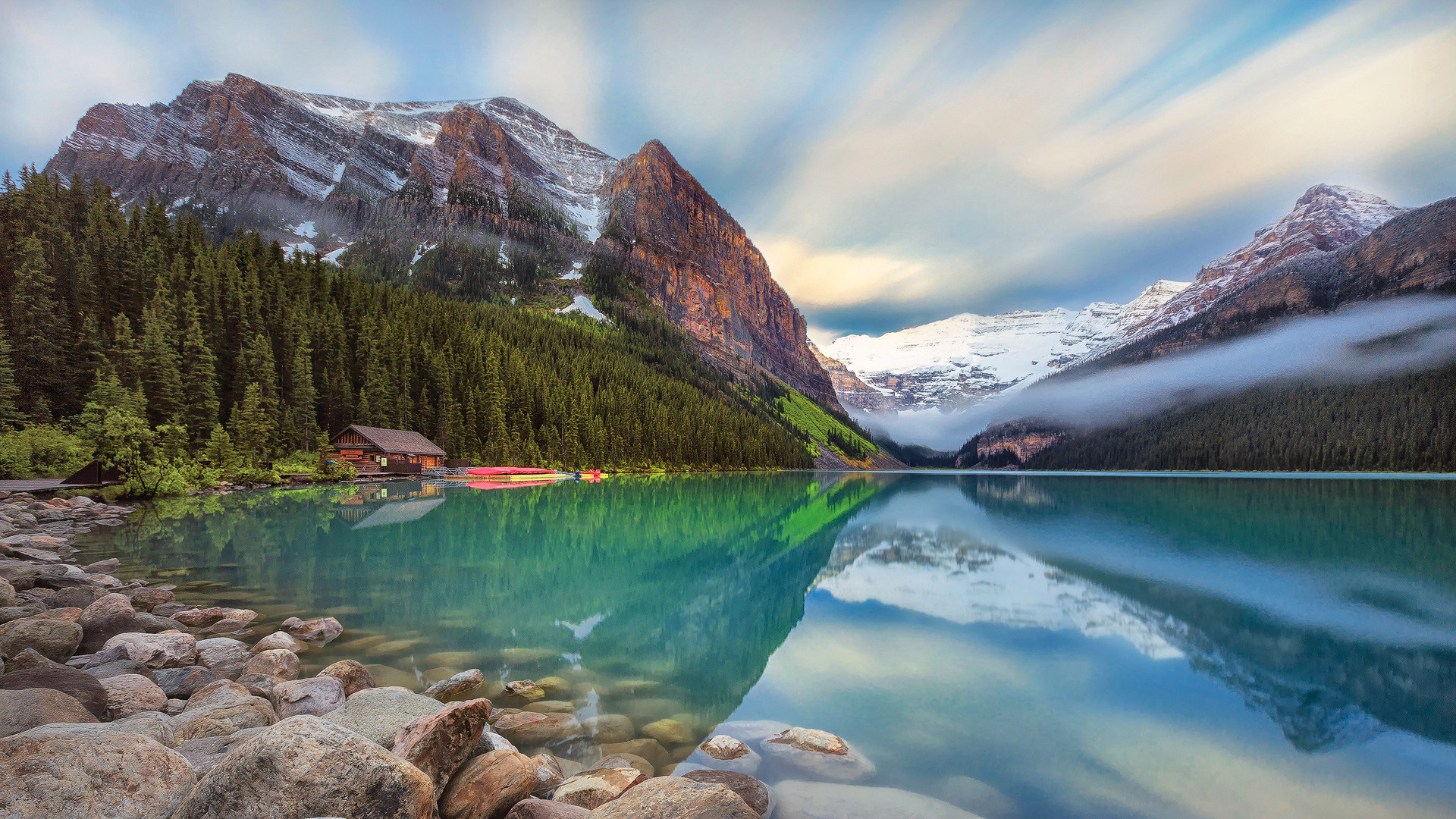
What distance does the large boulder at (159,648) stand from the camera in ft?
25.9

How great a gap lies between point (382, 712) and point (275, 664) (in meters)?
3.26

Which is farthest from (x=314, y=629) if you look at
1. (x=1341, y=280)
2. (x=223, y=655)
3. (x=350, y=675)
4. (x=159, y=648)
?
(x=1341, y=280)

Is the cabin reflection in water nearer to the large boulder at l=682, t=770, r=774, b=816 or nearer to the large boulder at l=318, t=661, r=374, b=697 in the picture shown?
the large boulder at l=318, t=661, r=374, b=697

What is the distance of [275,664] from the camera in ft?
Answer: 25.6

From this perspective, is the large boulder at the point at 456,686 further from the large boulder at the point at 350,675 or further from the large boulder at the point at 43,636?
the large boulder at the point at 43,636

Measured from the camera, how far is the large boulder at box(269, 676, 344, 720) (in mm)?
6582

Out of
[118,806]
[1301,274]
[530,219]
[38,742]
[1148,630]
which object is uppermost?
[530,219]

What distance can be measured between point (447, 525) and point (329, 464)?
3250 centimetres

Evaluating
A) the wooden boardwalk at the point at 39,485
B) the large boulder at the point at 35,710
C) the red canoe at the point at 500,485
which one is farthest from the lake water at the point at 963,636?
the red canoe at the point at 500,485

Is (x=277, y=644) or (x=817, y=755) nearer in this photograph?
(x=817, y=755)

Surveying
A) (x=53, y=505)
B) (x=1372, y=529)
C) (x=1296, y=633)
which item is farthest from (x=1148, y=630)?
(x=53, y=505)

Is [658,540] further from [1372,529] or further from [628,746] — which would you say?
[1372,529]

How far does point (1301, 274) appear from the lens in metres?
172

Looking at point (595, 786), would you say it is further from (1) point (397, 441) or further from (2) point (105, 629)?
(1) point (397, 441)
